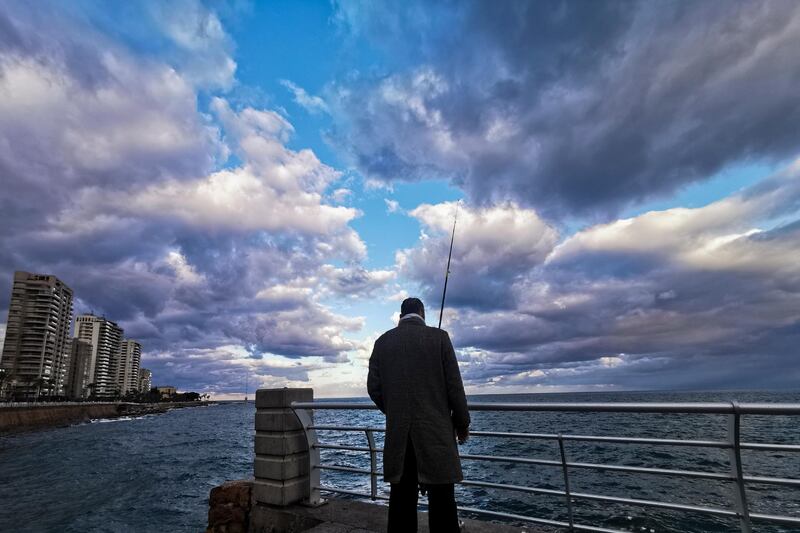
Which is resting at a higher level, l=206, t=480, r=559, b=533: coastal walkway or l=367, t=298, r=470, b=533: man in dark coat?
l=367, t=298, r=470, b=533: man in dark coat

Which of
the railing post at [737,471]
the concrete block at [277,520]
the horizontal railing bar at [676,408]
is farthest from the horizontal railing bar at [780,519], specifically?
the concrete block at [277,520]


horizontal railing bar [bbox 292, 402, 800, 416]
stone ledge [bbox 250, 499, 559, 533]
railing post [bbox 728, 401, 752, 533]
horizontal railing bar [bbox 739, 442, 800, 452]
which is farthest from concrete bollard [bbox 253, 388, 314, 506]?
horizontal railing bar [bbox 739, 442, 800, 452]

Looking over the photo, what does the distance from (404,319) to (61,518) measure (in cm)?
1584

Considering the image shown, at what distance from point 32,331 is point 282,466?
179 m

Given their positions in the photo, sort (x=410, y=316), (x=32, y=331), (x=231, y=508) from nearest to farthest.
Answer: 1. (x=410, y=316)
2. (x=231, y=508)
3. (x=32, y=331)

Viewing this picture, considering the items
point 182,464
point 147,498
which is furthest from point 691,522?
point 182,464

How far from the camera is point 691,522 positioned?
10969 mm

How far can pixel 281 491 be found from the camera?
554cm

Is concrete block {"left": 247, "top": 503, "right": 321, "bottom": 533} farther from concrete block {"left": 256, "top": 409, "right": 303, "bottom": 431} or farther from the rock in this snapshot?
concrete block {"left": 256, "top": 409, "right": 303, "bottom": 431}

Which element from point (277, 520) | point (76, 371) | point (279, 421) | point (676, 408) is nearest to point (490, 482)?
point (277, 520)

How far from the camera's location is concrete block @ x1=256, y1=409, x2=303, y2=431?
18.6 ft

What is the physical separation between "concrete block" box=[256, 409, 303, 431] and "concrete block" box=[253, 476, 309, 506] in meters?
0.64

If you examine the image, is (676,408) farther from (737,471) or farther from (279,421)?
(279,421)

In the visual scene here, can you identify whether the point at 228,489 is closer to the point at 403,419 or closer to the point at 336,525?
the point at 336,525
